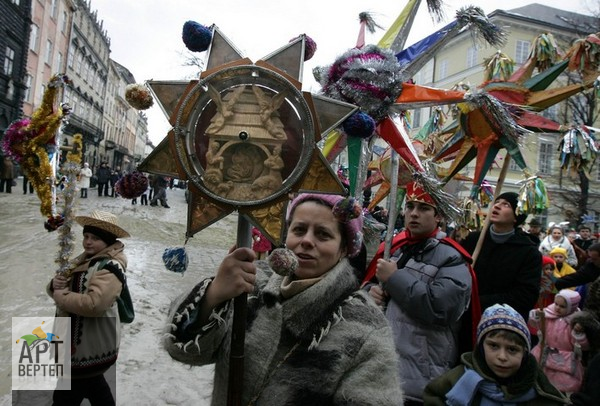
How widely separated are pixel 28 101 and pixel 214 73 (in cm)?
3000

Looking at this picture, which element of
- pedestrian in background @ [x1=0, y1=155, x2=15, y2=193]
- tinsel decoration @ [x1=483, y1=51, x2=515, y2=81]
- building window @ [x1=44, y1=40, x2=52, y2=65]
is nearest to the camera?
tinsel decoration @ [x1=483, y1=51, x2=515, y2=81]

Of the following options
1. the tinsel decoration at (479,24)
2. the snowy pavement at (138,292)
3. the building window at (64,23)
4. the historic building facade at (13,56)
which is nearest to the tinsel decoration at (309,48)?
the snowy pavement at (138,292)

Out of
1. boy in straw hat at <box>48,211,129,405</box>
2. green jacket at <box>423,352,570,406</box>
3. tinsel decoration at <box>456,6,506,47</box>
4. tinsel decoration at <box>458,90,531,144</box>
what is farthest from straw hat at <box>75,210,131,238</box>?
tinsel decoration at <box>456,6,506,47</box>

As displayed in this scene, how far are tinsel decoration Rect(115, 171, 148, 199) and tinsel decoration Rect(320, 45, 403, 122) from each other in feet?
3.03

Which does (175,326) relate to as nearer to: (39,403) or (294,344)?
(294,344)

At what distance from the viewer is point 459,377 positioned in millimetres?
2330

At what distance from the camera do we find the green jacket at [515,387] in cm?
224

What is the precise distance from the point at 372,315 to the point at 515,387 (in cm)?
116

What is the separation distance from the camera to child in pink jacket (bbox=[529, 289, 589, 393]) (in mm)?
3936

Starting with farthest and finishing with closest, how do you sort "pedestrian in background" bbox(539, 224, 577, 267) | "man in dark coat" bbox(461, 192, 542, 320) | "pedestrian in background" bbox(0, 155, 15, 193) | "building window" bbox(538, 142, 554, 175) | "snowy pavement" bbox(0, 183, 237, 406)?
"building window" bbox(538, 142, 554, 175) → "pedestrian in background" bbox(0, 155, 15, 193) → "pedestrian in background" bbox(539, 224, 577, 267) → "snowy pavement" bbox(0, 183, 237, 406) → "man in dark coat" bbox(461, 192, 542, 320)

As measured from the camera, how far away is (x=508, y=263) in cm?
307

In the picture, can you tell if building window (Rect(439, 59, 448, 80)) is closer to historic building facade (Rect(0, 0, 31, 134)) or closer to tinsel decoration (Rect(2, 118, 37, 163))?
historic building facade (Rect(0, 0, 31, 134))

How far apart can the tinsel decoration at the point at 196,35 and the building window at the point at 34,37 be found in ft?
99.8

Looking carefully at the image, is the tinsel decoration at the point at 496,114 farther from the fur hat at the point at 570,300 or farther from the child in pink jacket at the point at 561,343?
the fur hat at the point at 570,300
